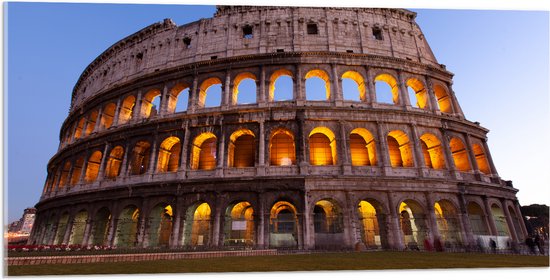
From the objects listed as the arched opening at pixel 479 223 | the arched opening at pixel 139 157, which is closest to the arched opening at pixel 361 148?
the arched opening at pixel 479 223

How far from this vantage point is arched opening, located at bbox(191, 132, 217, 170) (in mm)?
17656

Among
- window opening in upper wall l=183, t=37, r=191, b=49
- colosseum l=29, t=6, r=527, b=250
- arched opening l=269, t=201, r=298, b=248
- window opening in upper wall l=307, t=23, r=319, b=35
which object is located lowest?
arched opening l=269, t=201, r=298, b=248

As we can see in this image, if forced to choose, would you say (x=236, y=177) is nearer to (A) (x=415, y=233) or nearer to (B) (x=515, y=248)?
(A) (x=415, y=233)

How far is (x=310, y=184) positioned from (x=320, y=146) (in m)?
3.33

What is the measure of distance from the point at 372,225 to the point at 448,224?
390 centimetres

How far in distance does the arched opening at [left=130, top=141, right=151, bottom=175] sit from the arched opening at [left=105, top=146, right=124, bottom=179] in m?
1.23

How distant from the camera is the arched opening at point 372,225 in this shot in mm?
15008

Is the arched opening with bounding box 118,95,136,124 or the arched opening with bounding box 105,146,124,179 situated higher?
the arched opening with bounding box 118,95,136,124

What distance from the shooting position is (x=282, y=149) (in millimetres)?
17703

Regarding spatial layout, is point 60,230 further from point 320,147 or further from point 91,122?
point 320,147

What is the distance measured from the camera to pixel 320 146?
17656mm

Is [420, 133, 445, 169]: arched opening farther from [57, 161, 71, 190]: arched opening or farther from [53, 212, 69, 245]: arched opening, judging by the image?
[57, 161, 71, 190]: arched opening

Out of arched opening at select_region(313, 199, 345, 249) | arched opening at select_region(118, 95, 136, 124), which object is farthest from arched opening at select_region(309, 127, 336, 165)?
arched opening at select_region(118, 95, 136, 124)

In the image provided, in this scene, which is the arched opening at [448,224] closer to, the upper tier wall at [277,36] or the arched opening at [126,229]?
the upper tier wall at [277,36]
